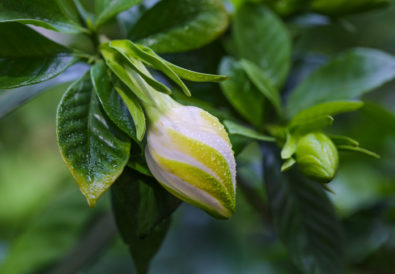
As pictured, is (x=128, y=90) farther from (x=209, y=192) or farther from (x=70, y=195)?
(x=70, y=195)

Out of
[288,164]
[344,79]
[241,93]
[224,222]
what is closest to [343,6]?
[344,79]

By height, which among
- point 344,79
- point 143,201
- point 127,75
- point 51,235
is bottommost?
point 51,235

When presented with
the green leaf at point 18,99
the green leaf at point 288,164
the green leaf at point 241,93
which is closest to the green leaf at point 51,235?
the green leaf at point 18,99

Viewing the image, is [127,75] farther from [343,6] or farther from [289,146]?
[343,6]

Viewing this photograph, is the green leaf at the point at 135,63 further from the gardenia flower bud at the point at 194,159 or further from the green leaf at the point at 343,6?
the green leaf at the point at 343,6

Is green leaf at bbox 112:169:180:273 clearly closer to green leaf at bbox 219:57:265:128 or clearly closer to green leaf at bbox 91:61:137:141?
green leaf at bbox 91:61:137:141

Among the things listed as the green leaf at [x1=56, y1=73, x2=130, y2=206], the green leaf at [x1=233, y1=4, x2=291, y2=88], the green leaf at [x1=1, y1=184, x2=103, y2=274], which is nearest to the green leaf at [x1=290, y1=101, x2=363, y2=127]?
the green leaf at [x1=233, y1=4, x2=291, y2=88]
